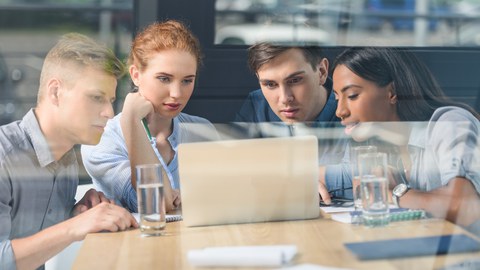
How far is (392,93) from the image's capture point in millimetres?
2777

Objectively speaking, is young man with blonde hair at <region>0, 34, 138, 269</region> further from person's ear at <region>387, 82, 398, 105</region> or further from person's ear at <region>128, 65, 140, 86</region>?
person's ear at <region>387, 82, 398, 105</region>

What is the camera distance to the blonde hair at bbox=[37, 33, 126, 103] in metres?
2.50

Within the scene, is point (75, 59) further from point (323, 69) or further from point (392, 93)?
point (392, 93)

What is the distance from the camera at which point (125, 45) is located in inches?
100

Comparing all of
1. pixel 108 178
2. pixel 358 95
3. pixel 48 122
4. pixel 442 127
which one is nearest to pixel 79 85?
pixel 48 122

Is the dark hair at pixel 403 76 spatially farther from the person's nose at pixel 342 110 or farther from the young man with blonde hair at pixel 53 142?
the young man with blonde hair at pixel 53 142

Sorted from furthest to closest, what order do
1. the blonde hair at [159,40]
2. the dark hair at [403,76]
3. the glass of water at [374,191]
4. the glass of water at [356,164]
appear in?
1. the dark hair at [403,76]
2. the blonde hair at [159,40]
3. the glass of water at [356,164]
4. the glass of water at [374,191]

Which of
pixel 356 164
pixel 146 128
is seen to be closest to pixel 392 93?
pixel 356 164

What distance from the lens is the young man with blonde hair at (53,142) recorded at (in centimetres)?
251

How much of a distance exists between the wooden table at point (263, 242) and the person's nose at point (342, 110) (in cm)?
62

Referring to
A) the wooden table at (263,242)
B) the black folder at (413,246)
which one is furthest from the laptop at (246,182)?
the black folder at (413,246)

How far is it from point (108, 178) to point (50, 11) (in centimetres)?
56

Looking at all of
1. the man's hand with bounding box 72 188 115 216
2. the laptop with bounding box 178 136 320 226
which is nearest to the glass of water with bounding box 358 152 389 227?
the laptop with bounding box 178 136 320 226

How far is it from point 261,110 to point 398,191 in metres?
0.50
